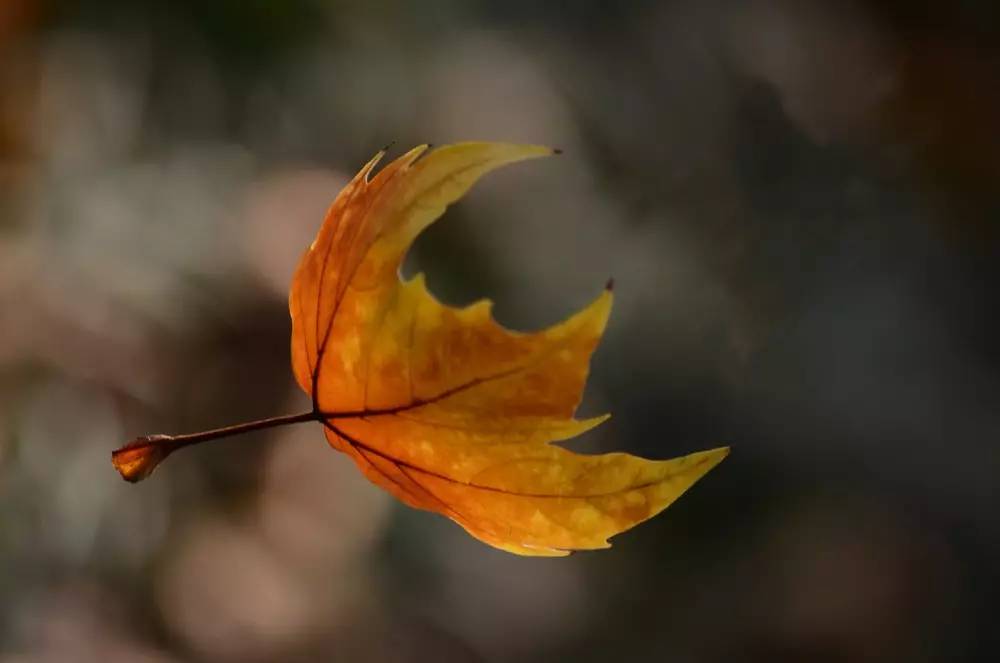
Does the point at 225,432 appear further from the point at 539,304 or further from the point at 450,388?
the point at 539,304

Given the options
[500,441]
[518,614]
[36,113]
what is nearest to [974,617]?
[518,614]

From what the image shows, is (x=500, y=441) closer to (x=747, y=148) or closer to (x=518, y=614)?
(x=518, y=614)

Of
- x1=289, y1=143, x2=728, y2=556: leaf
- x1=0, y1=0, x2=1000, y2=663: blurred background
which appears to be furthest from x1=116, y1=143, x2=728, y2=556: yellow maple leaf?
x1=0, y1=0, x2=1000, y2=663: blurred background

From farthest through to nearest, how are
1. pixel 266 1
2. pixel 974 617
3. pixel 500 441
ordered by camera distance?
1. pixel 266 1
2. pixel 974 617
3. pixel 500 441

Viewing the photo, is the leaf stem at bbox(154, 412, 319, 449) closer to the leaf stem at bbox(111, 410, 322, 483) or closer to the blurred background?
the leaf stem at bbox(111, 410, 322, 483)

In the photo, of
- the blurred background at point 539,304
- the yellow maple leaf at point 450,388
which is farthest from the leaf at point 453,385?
the blurred background at point 539,304

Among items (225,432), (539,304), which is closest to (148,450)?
(225,432)
